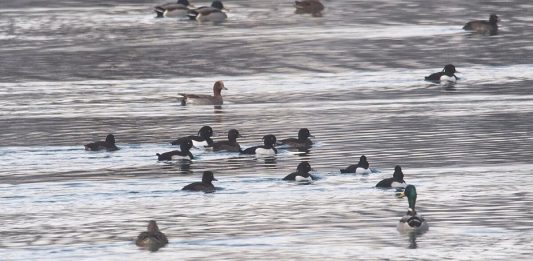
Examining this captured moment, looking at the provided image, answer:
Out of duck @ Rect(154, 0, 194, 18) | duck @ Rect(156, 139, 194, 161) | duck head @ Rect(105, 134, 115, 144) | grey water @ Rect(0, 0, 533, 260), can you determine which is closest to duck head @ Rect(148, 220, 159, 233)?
grey water @ Rect(0, 0, 533, 260)

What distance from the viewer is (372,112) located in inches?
1754

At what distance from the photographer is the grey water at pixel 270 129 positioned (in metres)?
29.3

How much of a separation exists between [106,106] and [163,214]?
16194mm

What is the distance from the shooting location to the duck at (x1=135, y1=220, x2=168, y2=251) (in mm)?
28281

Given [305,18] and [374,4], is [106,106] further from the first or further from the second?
[374,4]

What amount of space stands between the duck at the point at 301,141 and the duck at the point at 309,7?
111 ft

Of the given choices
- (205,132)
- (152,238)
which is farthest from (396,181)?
(205,132)

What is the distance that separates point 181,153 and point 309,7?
119 ft

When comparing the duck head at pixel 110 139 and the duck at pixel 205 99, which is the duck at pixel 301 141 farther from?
the duck at pixel 205 99

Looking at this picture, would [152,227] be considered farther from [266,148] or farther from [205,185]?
[266,148]

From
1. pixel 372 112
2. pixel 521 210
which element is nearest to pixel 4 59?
pixel 372 112

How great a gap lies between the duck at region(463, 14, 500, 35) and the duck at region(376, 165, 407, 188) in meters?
29.8

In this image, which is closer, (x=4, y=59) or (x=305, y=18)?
(x=4, y=59)

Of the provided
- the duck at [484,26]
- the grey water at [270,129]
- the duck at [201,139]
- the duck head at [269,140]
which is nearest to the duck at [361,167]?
the grey water at [270,129]
